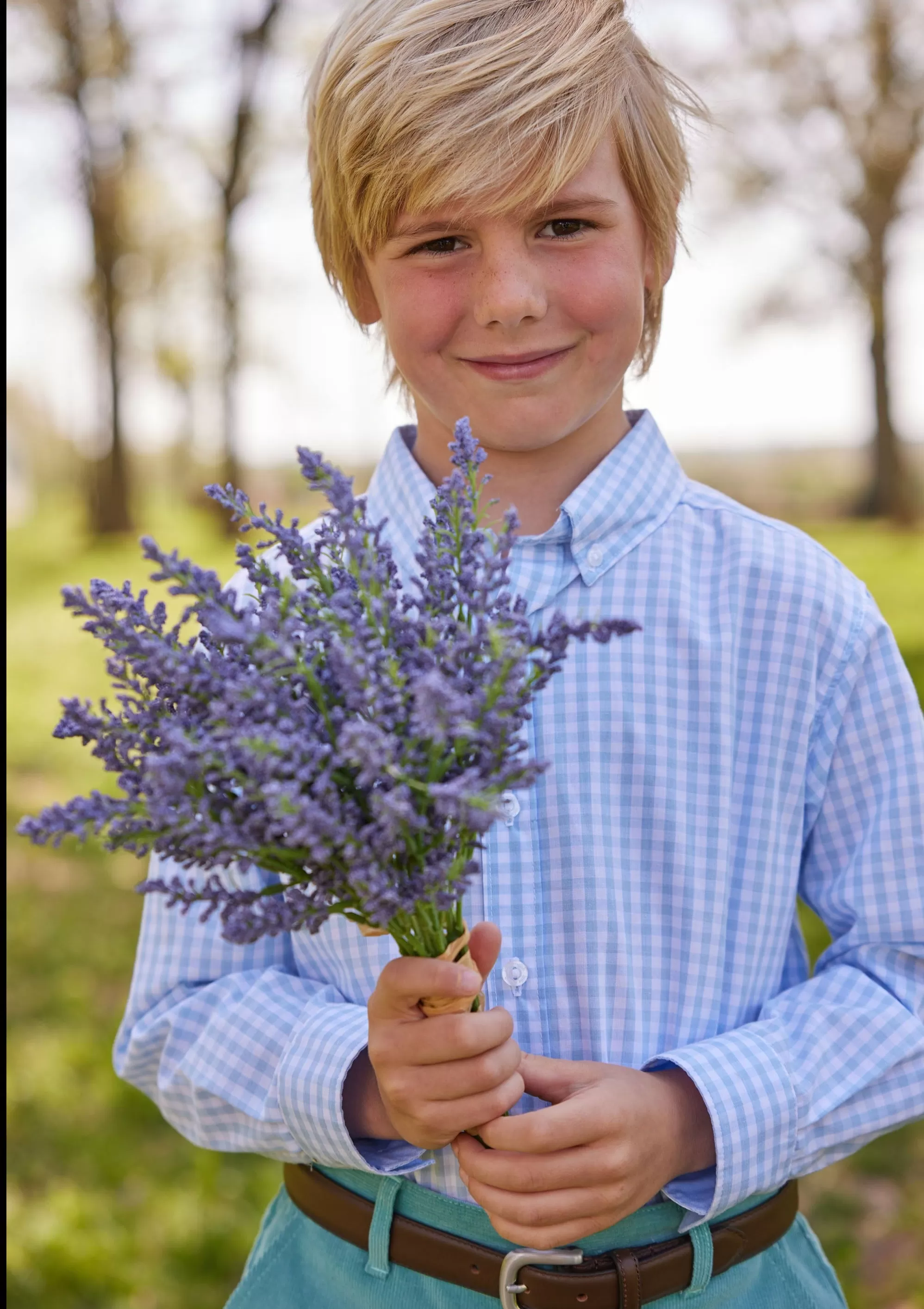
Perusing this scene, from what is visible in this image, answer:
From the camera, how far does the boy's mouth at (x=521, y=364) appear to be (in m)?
1.92

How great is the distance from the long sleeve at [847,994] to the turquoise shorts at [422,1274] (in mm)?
122

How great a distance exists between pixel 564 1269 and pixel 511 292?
146cm

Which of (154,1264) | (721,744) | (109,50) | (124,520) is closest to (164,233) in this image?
(109,50)

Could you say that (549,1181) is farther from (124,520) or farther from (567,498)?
(124,520)

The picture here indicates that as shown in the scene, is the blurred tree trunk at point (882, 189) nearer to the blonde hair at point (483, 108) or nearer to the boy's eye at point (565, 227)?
the blonde hair at point (483, 108)

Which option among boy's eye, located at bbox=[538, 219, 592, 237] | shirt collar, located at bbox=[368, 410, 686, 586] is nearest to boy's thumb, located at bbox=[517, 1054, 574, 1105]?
shirt collar, located at bbox=[368, 410, 686, 586]

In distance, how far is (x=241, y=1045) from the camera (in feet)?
6.36

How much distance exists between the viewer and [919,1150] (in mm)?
4215

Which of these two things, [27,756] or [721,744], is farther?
[27,756]

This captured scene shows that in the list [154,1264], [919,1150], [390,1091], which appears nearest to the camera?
[390,1091]

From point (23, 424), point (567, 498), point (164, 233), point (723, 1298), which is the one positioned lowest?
point (723, 1298)

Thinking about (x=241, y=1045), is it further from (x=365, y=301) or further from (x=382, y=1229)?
(x=365, y=301)

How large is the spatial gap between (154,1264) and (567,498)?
2.99m

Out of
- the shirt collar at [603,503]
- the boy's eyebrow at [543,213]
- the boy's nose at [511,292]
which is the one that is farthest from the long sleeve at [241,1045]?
the boy's eyebrow at [543,213]
